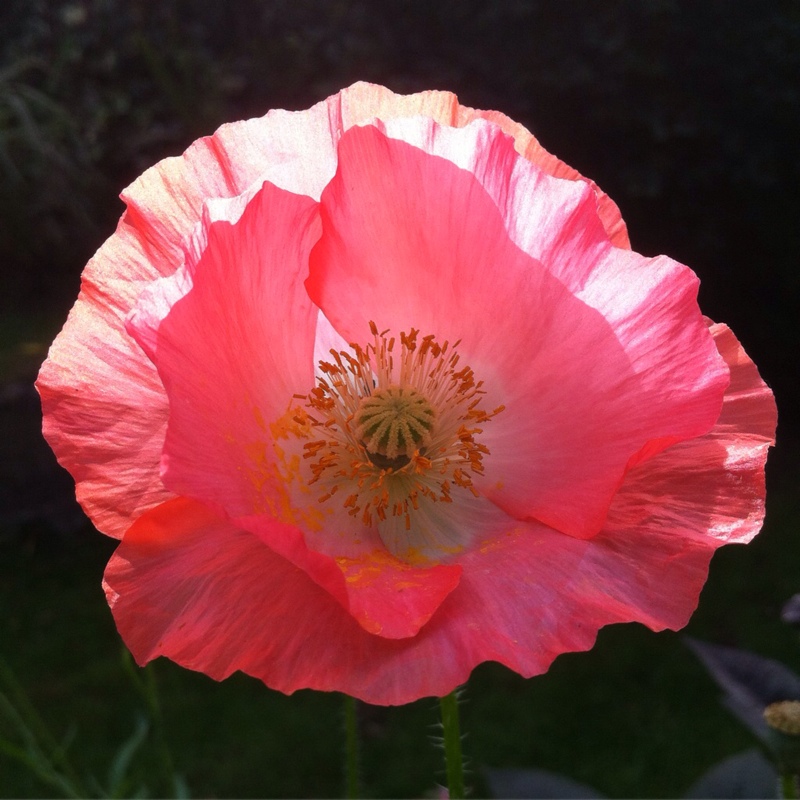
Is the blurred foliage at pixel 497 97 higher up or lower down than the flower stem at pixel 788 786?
higher up

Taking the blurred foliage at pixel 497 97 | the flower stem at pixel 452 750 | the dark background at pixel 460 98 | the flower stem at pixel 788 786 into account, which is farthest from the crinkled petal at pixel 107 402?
the blurred foliage at pixel 497 97

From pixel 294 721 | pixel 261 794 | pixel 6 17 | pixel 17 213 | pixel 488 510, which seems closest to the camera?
pixel 488 510

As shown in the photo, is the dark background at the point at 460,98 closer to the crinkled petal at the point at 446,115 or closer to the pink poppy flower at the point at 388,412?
the pink poppy flower at the point at 388,412

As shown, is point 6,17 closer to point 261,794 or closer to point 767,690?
point 261,794

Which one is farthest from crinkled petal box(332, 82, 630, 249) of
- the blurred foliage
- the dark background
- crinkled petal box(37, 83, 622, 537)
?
the blurred foliage

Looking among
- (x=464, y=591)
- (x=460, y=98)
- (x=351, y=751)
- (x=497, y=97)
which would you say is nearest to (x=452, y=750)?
(x=464, y=591)

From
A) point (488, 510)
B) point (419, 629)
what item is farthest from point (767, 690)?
point (419, 629)
